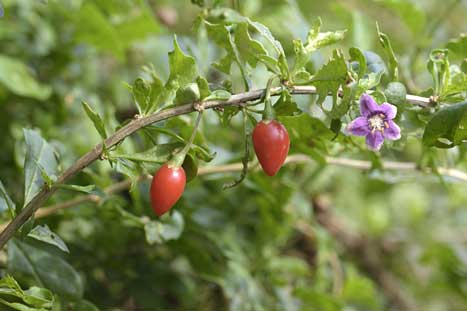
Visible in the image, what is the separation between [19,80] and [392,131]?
88cm

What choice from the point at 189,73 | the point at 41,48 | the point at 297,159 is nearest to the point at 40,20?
the point at 41,48

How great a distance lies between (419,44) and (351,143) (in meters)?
0.58

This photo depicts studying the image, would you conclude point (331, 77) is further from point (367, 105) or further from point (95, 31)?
point (95, 31)

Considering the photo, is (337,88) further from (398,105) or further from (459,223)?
(459,223)

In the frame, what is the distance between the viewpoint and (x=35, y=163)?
2.82 ft

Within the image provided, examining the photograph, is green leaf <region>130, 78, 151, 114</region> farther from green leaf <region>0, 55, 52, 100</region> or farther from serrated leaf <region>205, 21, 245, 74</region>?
green leaf <region>0, 55, 52, 100</region>

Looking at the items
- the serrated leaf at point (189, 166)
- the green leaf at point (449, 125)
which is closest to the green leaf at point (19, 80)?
the serrated leaf at point (189, 166)

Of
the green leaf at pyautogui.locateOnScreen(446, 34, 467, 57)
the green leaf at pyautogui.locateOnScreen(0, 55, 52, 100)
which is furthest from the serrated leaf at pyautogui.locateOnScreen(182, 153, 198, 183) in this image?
the green leaf at pyautogui.locateOnScreen(0, 55, 52, 100)

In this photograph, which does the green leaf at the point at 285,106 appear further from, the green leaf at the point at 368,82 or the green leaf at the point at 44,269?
the green leaf at the point at 44,269

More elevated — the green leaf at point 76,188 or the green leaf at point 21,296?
the green leaf at point 76,188

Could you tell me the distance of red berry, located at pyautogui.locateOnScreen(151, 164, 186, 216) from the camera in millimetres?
747

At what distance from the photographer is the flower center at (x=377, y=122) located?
0.76 meters

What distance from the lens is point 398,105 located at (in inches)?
31.4

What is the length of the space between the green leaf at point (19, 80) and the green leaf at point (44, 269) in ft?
1.58
